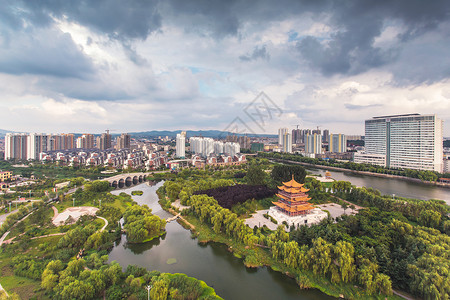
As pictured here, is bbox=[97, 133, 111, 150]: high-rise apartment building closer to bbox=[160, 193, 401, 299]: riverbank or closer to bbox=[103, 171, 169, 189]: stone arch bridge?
bbox=[103, 171, 169, 189]: stone arch bridge

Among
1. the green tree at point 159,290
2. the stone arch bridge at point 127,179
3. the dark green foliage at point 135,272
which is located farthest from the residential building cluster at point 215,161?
the green tree at point 159,290

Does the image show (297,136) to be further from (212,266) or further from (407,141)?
(212,266)

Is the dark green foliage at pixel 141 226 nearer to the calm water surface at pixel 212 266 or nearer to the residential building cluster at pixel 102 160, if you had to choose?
the calm water surface at pixel 212 266

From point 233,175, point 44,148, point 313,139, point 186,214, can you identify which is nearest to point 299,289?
point 186,214

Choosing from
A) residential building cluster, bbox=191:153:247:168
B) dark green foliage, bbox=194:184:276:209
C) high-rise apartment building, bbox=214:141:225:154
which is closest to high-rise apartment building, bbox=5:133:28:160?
residential building cluster, bbox=191:153:247:168

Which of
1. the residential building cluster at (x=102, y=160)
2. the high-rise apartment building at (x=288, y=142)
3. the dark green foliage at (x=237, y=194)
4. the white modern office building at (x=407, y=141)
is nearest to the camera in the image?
the dark green foliage at (x=237, y=194)
